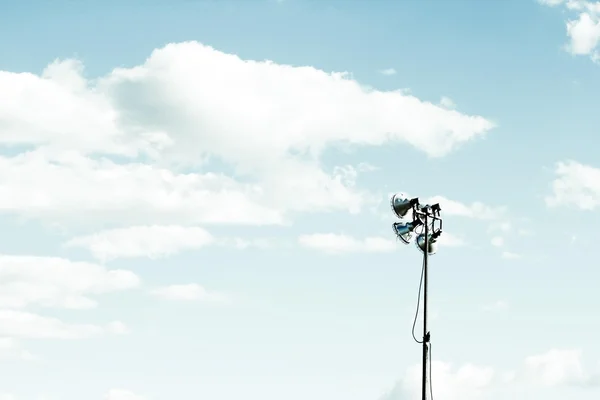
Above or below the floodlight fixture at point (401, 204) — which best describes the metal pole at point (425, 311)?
below

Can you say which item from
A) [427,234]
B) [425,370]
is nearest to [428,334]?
[425,370]

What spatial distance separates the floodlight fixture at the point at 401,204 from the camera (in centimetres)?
2316

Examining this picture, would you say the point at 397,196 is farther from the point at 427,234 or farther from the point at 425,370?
the point at 425,370

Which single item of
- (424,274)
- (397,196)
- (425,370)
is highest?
(397,196)

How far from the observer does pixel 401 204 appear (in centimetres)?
2320

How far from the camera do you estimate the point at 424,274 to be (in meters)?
23.0

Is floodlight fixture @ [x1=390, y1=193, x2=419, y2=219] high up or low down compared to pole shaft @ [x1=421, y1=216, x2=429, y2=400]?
up

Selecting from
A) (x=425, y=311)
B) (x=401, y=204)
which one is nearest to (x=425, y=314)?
(x=425, y=311)

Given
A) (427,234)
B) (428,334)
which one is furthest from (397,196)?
(428,334)

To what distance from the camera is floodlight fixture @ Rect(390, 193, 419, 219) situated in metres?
23.2

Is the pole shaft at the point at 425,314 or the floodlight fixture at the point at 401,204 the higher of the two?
the floodlight fixture at the point at 401,204

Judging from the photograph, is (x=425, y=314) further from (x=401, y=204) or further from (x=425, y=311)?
(x=401, y=204)

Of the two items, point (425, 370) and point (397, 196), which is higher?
point (397, 196)

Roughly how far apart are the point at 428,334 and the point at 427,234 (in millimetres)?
2230
